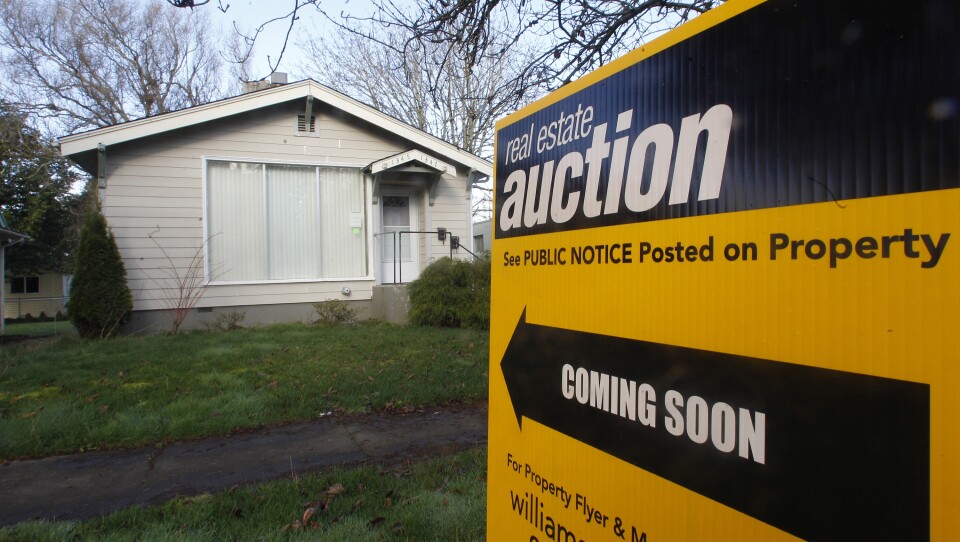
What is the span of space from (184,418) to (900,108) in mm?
5751

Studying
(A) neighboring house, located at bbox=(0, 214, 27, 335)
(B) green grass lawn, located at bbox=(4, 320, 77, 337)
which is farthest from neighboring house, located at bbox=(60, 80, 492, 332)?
(A) neighboring house, located at bbox=(0, 214, 27, 335)

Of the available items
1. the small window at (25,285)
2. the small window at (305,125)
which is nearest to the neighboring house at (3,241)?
the small window at (305,125)

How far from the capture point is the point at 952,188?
91 cm

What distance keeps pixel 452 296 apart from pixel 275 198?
4.48 metres

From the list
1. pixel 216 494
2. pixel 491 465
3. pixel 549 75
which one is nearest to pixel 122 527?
pixel 216 494

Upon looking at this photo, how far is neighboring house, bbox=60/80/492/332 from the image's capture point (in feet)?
35.6

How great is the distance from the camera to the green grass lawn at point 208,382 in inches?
201

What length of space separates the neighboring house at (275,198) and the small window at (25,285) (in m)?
34.2

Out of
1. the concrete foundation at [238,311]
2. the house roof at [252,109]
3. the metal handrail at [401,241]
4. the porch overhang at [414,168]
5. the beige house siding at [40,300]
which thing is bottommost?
the beige house siding at [40,300]

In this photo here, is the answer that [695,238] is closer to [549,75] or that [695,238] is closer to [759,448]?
[759,448]

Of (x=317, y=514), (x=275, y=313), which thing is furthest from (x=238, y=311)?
(x=317, y=514)

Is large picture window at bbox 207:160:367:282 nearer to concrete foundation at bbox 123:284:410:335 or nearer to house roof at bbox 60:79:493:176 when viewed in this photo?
concrete foundation at bbox 123:284:410:335

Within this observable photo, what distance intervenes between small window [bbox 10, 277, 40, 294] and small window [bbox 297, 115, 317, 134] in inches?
1415

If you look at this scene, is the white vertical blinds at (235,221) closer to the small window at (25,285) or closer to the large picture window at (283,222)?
the large picture window at (283,222)
